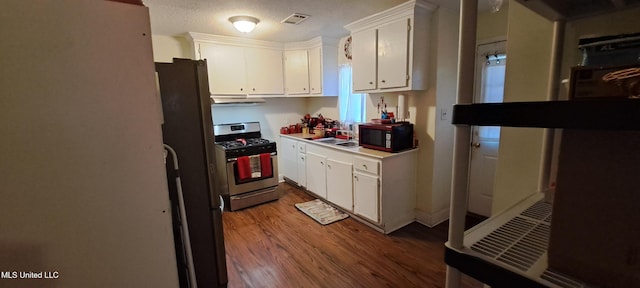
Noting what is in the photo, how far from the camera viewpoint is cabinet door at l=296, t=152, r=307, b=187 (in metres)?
3.87

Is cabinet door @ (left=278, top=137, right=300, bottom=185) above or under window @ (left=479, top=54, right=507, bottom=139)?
under

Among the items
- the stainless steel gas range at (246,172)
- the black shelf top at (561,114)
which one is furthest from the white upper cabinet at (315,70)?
the black shelf top at (561,114)

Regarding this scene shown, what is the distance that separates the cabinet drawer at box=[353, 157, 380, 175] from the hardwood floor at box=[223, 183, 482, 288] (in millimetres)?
674

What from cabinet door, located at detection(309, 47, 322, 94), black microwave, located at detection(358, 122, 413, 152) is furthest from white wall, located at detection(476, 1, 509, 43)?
cabinet door, located at detection(309, 47, 322, 94)

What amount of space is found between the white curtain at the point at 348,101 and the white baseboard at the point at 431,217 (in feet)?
5.07

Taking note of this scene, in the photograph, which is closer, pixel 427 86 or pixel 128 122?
pixel 128 122

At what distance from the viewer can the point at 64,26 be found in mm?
832

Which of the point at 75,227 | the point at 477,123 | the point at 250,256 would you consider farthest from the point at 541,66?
the point at 250,256

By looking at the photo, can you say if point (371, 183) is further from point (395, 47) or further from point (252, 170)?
point (252, 170)

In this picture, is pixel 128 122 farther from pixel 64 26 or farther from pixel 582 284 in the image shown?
pixel 582 284

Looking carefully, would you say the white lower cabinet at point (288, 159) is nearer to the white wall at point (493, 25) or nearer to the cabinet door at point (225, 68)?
the cabinet door at point (225, 68)

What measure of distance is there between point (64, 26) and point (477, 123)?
1.24 metres

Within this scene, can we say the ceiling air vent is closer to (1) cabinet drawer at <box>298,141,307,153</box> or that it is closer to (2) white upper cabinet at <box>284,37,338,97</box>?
(2) white upper cabinet at <box>284,37,338,97</box>

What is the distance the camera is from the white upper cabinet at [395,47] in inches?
102
